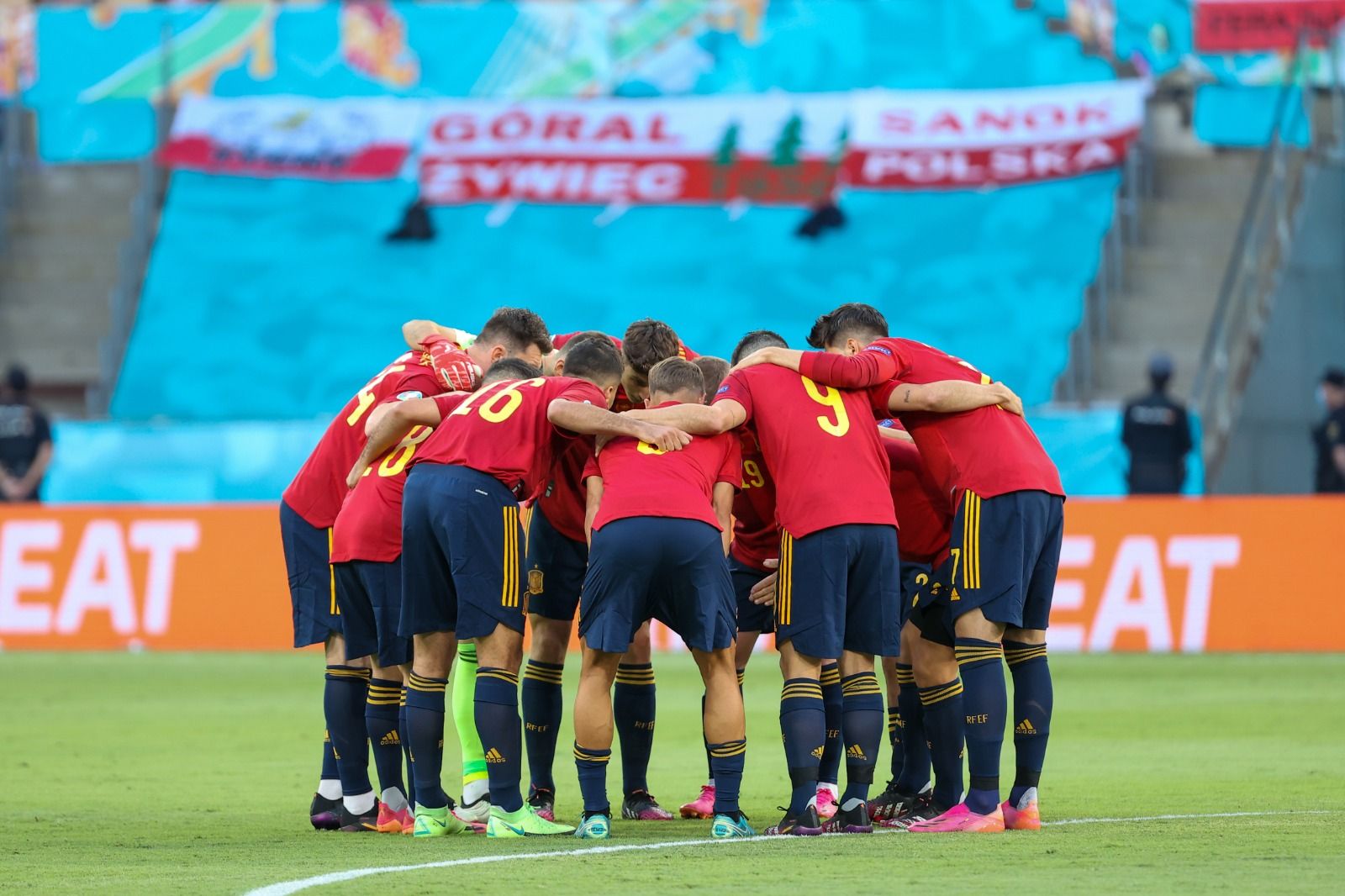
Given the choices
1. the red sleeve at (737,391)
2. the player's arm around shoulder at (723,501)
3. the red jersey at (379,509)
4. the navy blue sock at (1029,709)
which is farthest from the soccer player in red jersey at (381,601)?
the navy blue sock at (1029,709)

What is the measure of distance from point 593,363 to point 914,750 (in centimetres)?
232

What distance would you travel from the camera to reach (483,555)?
29.4 feet

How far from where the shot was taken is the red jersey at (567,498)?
32.1 feet

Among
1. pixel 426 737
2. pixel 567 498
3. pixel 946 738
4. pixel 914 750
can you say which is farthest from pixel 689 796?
pixel 426 737

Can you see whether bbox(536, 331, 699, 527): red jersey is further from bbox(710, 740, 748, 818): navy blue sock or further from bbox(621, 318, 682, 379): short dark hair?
bbox(710, 740, 748, 818): navy blue sock

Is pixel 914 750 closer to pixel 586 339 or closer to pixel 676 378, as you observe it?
pixel 676 378

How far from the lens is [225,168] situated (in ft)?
106

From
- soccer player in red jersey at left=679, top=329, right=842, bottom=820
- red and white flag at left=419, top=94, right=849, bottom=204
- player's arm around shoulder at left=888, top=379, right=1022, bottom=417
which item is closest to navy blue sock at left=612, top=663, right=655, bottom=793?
soccer player in red jersey at left=679, top=329, right=842, bottom=820

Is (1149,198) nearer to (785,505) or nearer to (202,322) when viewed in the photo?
(202,322)

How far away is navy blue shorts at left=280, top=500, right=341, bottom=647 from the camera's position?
984 centimetres

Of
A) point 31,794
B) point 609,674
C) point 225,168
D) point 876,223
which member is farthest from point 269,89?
point 609,674

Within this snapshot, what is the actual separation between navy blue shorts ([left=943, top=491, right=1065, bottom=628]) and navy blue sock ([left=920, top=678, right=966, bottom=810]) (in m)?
0.36

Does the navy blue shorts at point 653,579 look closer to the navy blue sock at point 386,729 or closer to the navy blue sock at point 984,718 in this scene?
the navy blue sock at point 984,718

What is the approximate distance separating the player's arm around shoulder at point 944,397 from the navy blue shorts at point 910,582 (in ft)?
2.66
